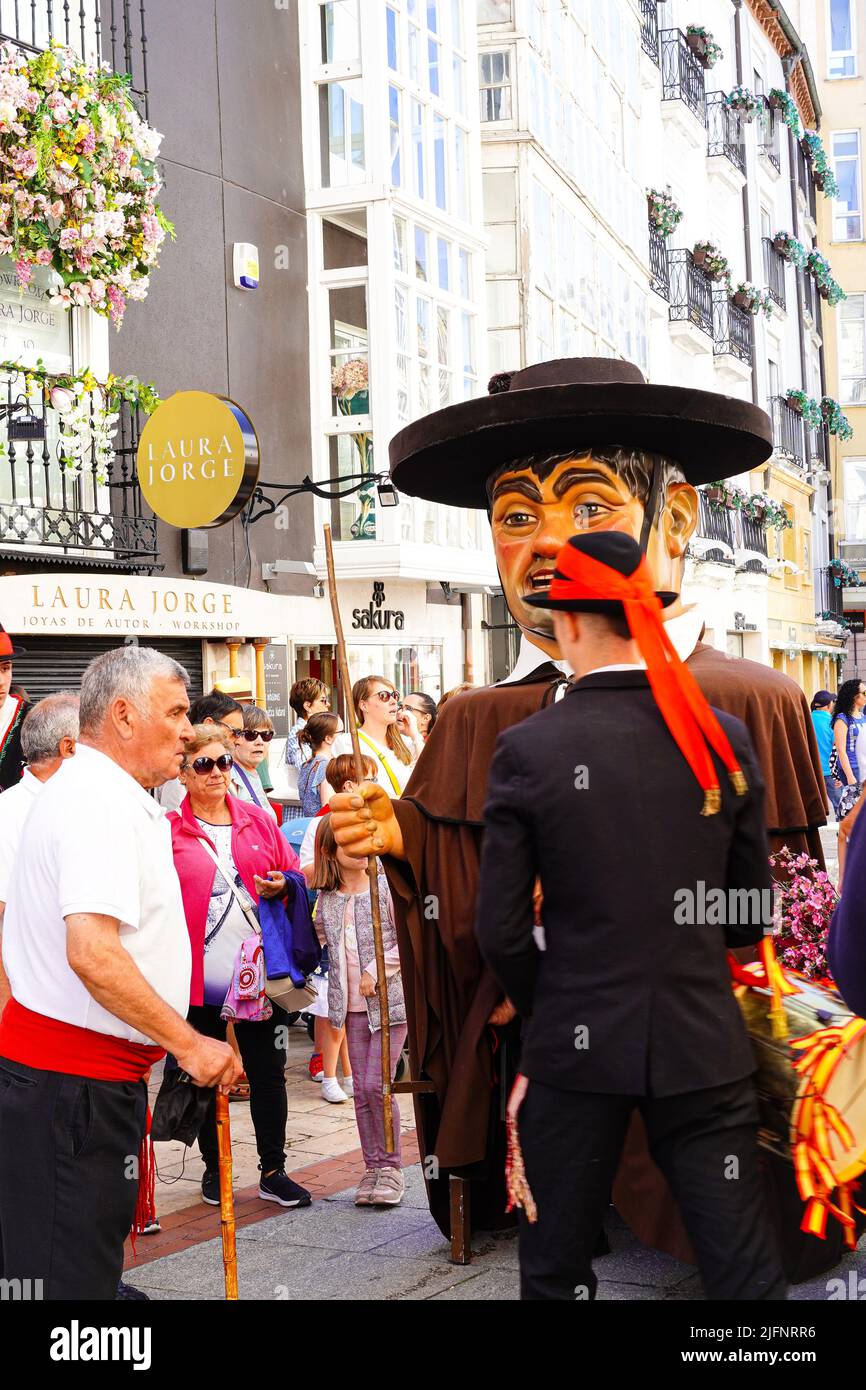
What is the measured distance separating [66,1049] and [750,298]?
2818 cm

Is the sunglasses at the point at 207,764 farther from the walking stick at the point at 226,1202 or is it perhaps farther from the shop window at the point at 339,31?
the shop window at the point at 339,31

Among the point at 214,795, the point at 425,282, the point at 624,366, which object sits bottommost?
the point at 214,795

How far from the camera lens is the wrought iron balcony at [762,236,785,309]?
3212 centimetres

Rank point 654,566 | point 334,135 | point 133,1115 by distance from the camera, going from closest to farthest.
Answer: point 133,1115 → point 654,566 → point 334,135

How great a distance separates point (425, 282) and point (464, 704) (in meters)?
11.2

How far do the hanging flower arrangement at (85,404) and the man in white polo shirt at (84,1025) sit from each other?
6.99 metres

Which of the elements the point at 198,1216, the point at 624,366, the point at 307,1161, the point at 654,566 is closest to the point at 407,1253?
the point at 198,1216

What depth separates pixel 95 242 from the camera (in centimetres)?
984

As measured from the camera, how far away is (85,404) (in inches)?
420

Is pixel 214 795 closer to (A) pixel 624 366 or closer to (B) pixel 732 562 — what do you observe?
(A) pixel 624 366

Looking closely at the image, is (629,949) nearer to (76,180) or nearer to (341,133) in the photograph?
(76,180)

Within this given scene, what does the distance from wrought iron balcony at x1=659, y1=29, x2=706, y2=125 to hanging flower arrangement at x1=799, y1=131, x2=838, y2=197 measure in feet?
31.2

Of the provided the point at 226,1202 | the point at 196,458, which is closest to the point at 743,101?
the point at 196,458

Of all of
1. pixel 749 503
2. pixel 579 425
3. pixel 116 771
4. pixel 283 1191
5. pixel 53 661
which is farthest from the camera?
pixel 749 503
